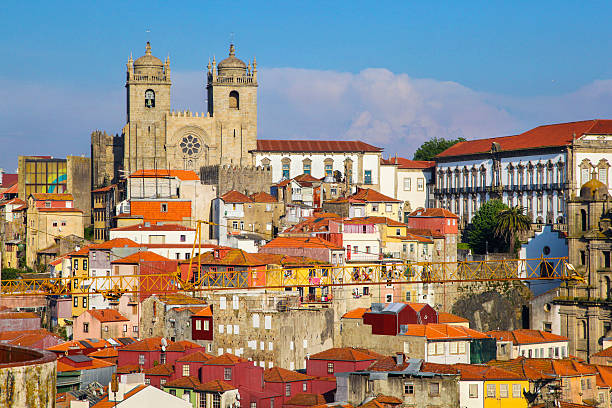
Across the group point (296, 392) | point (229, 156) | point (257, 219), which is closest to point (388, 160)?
point (229, 156)

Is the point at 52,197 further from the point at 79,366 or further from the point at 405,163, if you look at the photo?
the point at 79,366

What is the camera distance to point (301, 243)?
85.4 m

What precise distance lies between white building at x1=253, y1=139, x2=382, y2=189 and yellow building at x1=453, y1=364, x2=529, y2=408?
211 feet

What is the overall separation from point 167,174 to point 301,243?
24.6 m

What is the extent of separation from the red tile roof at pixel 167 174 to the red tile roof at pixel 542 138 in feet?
113

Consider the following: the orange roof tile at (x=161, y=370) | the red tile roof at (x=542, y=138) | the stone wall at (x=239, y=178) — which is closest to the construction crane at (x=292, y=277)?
the orange roof tile at (x=161, y=370)

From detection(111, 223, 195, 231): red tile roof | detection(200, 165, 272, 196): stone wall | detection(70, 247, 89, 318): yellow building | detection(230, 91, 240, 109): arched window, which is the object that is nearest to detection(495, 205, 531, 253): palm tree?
detection(200, 165, 272, 196): stone wall

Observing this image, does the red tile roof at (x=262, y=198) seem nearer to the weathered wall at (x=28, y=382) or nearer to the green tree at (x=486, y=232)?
the green tree at (x=486, y=232)

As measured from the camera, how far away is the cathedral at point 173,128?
114125mm

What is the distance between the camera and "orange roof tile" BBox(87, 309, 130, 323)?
75.5 meters

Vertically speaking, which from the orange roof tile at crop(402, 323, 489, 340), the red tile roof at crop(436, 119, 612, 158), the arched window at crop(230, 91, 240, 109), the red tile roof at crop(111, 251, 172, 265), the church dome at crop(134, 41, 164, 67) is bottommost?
the orange roof tile at crop(402, 323, 489, 340)

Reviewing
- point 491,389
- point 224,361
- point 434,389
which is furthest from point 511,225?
point 434,389

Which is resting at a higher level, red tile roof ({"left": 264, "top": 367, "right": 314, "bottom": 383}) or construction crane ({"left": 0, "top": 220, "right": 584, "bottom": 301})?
construction crane ({"left": 0, "top": 220, "right": 584, "bottom": 301})

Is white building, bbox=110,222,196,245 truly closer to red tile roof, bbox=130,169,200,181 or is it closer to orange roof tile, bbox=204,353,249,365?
red tile roof, bbox=130,169,200,181
